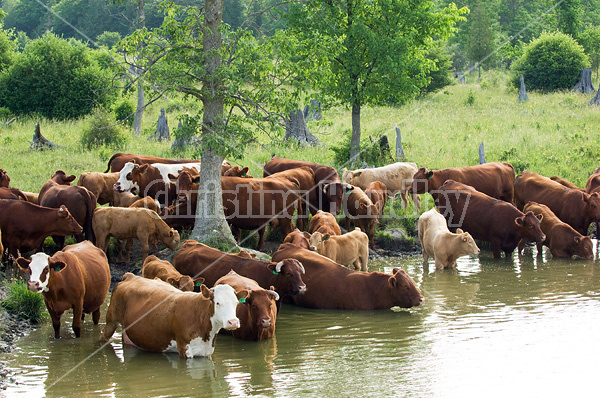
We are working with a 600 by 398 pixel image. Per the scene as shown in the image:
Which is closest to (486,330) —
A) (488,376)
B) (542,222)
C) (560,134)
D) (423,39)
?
(488,376)

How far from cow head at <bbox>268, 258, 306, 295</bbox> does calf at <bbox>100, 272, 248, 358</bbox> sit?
1.58 m

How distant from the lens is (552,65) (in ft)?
135

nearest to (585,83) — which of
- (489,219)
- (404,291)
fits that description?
(489,219)

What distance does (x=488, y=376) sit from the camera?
8461mm

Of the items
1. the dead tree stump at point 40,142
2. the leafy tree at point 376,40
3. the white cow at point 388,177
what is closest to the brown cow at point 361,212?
the white cow at point 388,177

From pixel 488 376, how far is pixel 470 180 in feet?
35.7

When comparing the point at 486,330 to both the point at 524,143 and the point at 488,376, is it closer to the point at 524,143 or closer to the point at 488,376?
the point at 488,376

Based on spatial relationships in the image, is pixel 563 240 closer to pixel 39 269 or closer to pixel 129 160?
pixel 129 160

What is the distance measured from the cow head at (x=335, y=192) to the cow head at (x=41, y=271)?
809cm

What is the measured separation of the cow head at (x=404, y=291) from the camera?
37.5ft

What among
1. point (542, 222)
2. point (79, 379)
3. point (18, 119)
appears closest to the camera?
point (79, 379)

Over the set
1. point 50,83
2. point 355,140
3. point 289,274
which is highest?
point 50,83

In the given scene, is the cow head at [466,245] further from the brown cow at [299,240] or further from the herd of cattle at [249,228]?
the brown cow at [299,240]

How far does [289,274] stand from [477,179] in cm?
895
